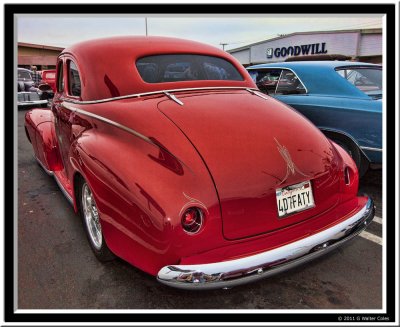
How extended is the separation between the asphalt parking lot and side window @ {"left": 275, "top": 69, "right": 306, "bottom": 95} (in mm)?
2251

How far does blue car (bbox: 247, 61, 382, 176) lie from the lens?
12.0 ft

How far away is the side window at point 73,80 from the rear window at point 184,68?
2.07 feet

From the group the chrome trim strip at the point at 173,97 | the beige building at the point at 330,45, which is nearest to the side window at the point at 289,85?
the chrome trim strip at the point at 173,97

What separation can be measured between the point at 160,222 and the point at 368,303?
1488 mm

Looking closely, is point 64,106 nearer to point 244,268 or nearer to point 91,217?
point 91,217

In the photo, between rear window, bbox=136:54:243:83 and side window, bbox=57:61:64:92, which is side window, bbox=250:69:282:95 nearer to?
rear window, bbox=136:54:243:83

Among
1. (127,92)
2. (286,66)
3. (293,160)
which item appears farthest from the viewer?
(286,66)

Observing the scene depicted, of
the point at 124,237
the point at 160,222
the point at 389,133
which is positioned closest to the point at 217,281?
the point at 160,222

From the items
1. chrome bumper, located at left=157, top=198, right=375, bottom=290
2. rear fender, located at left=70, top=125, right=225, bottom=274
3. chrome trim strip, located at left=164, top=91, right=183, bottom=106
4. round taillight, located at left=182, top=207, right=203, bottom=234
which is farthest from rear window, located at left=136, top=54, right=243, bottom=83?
chrome bumper, located at left=157, top=198, right=375, bottom=290

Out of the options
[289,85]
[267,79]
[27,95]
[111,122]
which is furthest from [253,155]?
[27,95]

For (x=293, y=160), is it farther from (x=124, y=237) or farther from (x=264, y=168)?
(x=124, y=237)

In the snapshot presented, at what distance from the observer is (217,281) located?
1.79 meters

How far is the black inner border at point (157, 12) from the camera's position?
76.9 inches

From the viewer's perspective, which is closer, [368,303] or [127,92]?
[368,303]
